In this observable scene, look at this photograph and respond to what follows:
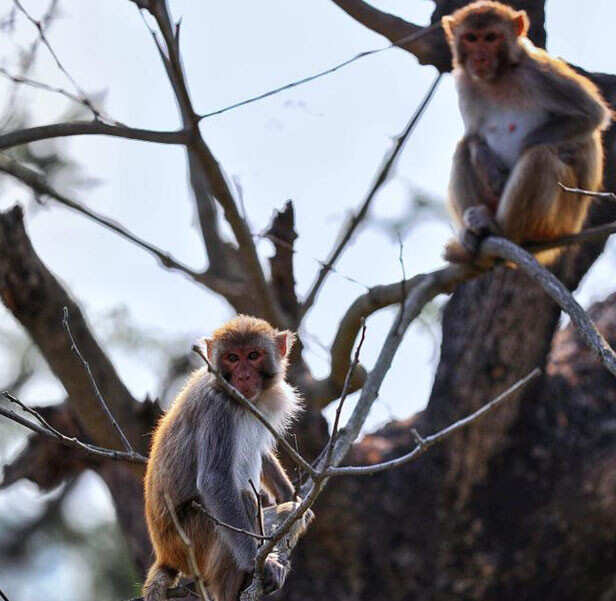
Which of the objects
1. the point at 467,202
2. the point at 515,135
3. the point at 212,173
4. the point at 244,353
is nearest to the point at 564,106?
the point at 515,135

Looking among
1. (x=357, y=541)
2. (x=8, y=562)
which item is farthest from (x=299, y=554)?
(x=8, y=562)

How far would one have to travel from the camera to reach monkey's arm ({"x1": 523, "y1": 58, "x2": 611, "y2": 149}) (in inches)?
292

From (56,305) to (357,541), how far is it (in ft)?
9.35

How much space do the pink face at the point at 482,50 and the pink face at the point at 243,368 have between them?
3052mm

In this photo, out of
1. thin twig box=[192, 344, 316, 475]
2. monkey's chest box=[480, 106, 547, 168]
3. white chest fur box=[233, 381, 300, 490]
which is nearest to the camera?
thin twig box=[192, 344, 316, 475]

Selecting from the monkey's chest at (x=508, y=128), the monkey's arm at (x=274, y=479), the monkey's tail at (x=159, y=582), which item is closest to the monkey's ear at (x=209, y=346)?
the monkey's arm at (x=274, y=479)

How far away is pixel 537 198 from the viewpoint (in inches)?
287

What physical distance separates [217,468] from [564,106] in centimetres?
373

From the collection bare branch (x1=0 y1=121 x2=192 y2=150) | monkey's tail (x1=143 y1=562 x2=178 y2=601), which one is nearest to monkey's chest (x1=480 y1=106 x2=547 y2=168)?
bare branch (x1=0 y1=121 x2=192 y2=150)

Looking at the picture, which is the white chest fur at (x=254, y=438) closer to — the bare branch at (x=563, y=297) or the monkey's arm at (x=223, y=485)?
the monkey's arm at (x=223, y=485)

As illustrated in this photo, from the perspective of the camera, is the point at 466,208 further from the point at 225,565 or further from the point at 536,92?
the point at 225,565

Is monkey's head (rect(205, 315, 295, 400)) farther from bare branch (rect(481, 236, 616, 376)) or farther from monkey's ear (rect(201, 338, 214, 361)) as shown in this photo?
bare branch (rect(481, 236, 616, 376))

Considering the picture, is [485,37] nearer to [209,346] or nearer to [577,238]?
[577,238]

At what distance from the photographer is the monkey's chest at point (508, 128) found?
770cm
